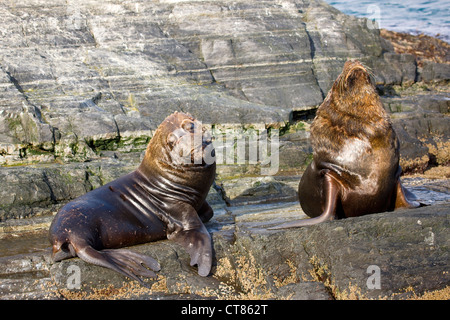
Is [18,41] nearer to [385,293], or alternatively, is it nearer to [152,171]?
[152,171]

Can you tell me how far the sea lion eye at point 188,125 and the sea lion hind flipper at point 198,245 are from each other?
128 centimetres

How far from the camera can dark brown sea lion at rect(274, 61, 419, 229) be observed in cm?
591

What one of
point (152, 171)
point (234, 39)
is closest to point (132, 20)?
point (234, 39)

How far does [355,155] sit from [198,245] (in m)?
1.92

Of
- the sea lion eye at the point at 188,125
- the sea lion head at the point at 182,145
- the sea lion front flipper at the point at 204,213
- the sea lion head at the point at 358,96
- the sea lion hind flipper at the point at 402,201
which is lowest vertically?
the sea lion front flipper at the point at 204,213

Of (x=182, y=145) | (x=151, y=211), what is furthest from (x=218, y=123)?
(x=151, y=211)

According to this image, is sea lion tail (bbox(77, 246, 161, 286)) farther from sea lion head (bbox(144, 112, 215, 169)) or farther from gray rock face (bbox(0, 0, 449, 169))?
gray rock face (bbox(0, 0, 449, 169))

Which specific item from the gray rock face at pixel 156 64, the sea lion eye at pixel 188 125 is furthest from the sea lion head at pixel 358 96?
the gray rock face at pixel 156 64

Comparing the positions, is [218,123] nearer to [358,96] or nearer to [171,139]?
[171,139]

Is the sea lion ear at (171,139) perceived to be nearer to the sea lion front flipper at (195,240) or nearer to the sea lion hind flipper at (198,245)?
the sea lion front flipper at (195,240)

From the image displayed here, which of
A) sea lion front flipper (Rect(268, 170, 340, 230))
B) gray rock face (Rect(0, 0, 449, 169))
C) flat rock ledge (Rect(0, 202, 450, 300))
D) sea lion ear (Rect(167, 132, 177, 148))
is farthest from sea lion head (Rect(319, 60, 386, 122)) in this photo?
gray rock face (Rect(0, 0, 449, 169))

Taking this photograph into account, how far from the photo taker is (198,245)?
5.74 metres

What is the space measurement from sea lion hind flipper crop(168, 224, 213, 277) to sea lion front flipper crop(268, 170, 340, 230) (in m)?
0.70

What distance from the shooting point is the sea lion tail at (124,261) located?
5.31m
